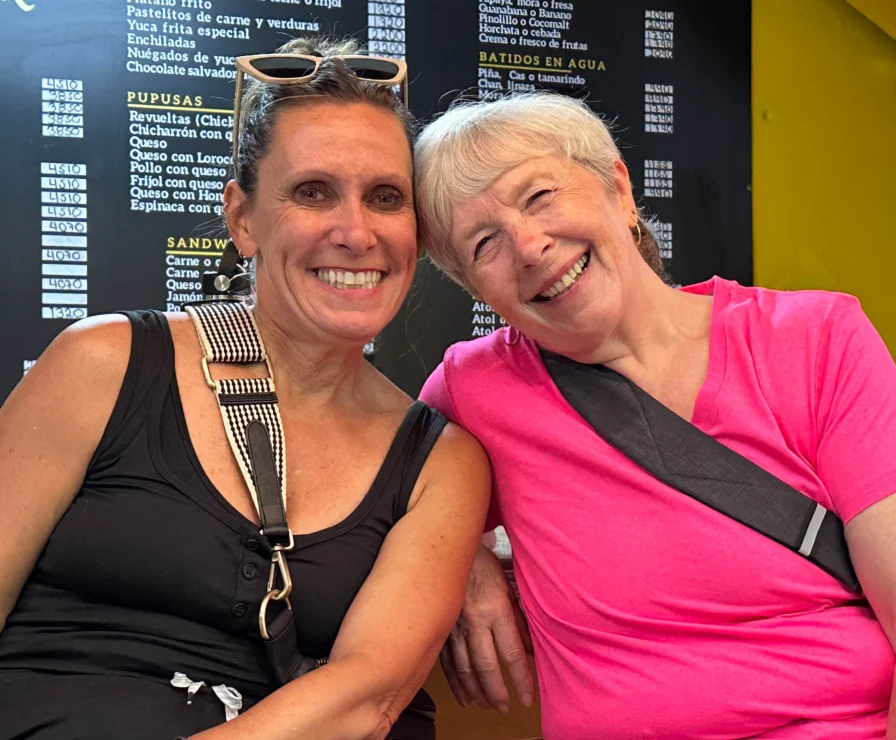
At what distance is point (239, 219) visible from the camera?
1.40m

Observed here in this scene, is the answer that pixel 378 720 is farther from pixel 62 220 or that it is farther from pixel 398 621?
pixel 62 220

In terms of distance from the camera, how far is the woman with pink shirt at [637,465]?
1.13m

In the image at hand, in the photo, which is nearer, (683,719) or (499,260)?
(683,719)

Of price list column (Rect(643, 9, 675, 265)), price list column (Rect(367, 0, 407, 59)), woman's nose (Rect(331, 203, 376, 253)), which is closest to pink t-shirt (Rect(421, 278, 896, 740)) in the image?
woman's nose (Rect(331, 203, 376, 253))

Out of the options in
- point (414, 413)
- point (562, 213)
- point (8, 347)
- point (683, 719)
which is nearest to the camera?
point (683, 719)

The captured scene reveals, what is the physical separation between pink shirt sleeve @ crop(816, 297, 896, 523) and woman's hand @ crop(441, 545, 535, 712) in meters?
0.51

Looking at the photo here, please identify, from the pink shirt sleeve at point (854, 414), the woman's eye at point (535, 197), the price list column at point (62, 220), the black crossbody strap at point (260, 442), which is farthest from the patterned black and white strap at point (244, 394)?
the price list column at point (62, 220)

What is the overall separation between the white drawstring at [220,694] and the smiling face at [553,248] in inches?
25.5

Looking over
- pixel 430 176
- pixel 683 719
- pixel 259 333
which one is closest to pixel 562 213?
pixel 430 176

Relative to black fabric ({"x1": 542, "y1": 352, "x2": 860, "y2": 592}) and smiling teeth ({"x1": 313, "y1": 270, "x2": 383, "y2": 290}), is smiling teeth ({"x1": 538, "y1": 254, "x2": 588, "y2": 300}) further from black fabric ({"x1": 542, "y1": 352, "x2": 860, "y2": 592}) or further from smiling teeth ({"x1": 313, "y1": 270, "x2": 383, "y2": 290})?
smiling teeth ({"x1": 313, "y1": 270, "x2": 383, "y2": 290})

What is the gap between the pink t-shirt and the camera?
1128 millimetres

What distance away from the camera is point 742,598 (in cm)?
116

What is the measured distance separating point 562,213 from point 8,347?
154 cm

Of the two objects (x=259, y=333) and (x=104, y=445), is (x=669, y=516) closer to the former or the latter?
(x=259, y=333)
